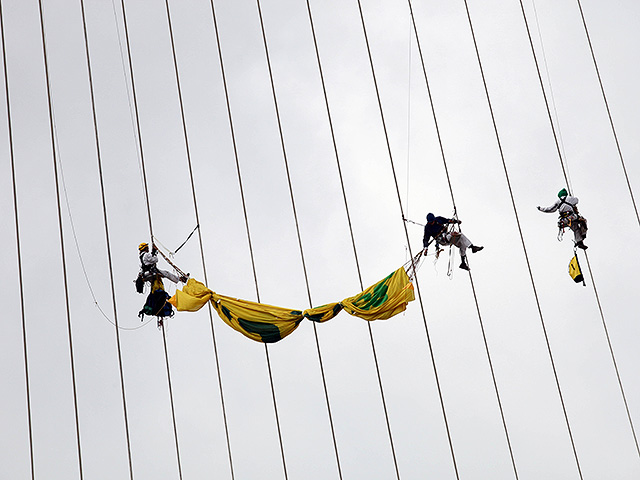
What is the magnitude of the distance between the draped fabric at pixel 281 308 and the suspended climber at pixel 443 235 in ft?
1.58

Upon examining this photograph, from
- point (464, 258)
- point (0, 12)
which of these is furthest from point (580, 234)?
point (0, 12)

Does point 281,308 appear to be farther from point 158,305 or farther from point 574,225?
point 574,225

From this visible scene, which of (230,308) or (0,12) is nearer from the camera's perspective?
(230,308)

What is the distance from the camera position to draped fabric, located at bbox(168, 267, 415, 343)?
12602mm

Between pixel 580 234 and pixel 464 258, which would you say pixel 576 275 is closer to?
pixel 580 234

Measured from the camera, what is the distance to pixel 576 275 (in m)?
12.8

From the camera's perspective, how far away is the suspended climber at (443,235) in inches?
491

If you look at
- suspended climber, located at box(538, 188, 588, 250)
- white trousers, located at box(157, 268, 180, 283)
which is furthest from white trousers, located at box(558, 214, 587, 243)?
white trousers, located at box(157, 268, 180, 283)

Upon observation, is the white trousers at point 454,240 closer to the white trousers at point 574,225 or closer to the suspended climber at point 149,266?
the white trousers at point 574,225

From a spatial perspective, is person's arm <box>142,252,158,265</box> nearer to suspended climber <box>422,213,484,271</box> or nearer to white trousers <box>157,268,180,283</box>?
white trousers <box>157,268,180,283</box>

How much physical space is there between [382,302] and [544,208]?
2.05m

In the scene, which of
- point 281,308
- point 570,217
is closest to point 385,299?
point 281,308

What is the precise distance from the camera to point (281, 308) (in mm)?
12758

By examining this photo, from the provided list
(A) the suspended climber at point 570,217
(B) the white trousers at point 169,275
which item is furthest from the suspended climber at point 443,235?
(B) the white trousers at point 169,275
